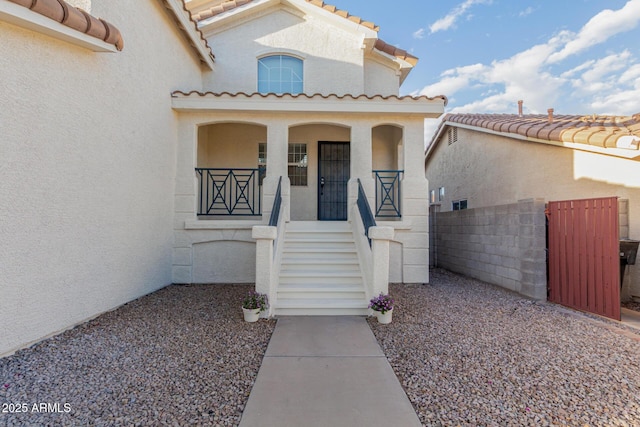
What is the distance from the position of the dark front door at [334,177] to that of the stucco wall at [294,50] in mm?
1654

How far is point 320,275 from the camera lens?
17.9 feet

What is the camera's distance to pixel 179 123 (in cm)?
715

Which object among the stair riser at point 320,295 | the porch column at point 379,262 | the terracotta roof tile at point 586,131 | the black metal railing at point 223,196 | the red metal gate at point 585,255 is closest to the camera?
the red metal gate at point 585,255

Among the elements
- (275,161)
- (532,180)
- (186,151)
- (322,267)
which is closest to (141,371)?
(322,267)

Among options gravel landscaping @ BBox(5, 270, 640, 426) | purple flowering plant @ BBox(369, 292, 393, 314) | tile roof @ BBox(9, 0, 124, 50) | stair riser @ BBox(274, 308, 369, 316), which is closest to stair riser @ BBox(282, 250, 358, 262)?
stair riser @ BBox(274, 308, 369, 316)

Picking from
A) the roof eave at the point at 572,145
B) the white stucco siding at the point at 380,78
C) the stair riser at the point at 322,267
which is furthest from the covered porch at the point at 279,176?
the white stucco siding at the point at 380,78

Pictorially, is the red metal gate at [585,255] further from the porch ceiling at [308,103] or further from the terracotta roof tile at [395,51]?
the terracotta roof tile at [395,51]

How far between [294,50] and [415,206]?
5.89 metres

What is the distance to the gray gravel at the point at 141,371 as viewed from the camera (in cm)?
249

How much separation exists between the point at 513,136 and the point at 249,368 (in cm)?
850

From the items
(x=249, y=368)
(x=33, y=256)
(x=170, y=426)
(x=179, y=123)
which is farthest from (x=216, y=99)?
(x=170, y=426)

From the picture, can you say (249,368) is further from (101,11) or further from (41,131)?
(101,11)

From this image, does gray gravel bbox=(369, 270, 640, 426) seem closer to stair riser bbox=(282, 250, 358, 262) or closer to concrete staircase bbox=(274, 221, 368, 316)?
concrete staircase bbox=(274, 221, 368, 316)

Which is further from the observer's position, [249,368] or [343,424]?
[249,368]
